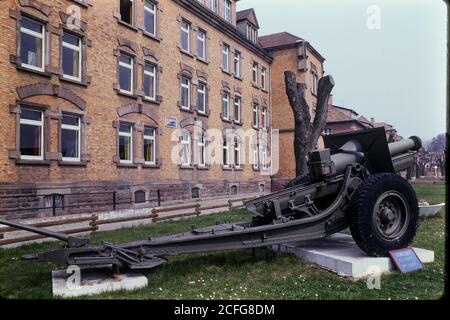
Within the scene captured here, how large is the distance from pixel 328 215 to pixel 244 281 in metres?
1.64

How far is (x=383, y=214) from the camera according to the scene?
5750 mm

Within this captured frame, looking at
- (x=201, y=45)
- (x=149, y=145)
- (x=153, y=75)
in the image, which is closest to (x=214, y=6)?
(x=201, y=45)

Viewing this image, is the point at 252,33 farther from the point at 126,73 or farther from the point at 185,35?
the point at 126,73

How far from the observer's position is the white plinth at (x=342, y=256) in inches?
211

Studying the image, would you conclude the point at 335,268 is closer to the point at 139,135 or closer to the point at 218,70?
the point at 139,135

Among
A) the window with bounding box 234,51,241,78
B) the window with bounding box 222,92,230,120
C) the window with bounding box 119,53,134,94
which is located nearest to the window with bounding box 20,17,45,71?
the window with bounding box 119,53,134,94

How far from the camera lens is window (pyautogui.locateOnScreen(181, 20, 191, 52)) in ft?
68.1

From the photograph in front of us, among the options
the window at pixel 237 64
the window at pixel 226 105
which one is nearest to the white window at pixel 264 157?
the window at pixel 226 105

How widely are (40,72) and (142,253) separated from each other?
33.3 ft

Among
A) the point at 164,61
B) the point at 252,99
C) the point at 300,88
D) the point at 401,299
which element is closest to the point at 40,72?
the point at 164,61

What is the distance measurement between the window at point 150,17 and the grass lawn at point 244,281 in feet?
45.7

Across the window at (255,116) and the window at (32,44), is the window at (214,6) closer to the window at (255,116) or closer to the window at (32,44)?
the window at (255,116)

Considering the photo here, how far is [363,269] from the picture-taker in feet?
17.5

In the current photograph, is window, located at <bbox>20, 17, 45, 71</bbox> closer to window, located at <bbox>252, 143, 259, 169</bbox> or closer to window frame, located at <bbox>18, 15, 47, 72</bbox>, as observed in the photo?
window frame, located at <bbox>18, 15, 47, 72</bbox>
